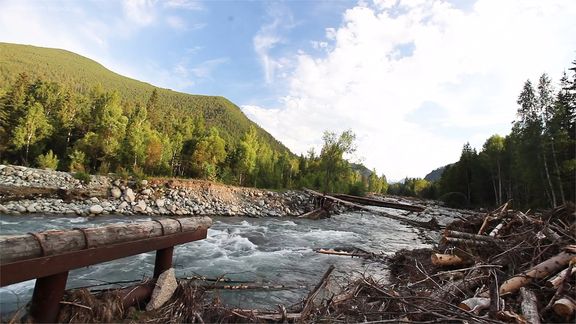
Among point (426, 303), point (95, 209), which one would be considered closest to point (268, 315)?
point (426, 303)

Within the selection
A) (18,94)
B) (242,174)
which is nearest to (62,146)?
(18,94)

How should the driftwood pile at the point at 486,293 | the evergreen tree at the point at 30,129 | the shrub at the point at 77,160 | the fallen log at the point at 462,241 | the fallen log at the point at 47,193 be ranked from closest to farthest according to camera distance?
the driftwood pile at the point at 486,293 < the fallen log at the point at 462,241 < the fallen log at the point at 47,193 < the shrub at the point at 77,160 < the evergreen tree at the point at 30,129

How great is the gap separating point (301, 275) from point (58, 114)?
48480mm

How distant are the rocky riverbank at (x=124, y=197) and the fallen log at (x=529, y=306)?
65.2 ft

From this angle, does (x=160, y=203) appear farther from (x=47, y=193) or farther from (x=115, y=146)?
(x=115, y=146)

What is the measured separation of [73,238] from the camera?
2969 millimetres

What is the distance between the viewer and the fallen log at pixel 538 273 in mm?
4414

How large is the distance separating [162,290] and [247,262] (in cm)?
593

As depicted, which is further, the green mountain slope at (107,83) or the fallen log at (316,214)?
the green mountain slope at (107,83)

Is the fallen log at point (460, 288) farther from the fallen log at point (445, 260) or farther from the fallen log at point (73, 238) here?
the fallen log at point (73, 238)

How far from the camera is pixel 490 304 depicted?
3.71 meters

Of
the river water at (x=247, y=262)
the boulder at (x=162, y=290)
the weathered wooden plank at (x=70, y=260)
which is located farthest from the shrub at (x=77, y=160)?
the weathered wooden plank at (x=70, y=260)

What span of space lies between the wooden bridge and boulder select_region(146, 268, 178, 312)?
14cm

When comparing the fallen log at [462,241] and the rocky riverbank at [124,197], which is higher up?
the fallen log at [462,241]
